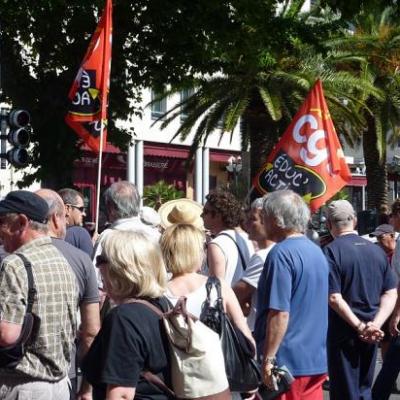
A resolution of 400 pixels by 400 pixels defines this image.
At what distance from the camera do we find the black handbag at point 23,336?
4.50 meters

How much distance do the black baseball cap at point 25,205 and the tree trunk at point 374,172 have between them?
24615 millimetres

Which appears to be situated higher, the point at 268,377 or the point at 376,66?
the point at 376,66

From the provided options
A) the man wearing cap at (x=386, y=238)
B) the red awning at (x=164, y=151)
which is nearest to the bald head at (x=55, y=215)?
Answer: the man wearing cap at (x=386, y=238)

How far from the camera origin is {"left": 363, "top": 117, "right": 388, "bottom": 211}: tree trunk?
29.0m

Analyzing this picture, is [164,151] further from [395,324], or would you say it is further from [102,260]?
[102,260]

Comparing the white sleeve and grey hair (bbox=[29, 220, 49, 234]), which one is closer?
grey hair (bbox=[29, 220, 49, 234])

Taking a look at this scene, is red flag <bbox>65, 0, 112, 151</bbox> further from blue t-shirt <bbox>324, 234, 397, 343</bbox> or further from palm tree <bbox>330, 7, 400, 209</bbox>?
palm tree <bbox>330, 7, 400, 209</bbox>

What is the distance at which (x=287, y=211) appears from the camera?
614 centimetres

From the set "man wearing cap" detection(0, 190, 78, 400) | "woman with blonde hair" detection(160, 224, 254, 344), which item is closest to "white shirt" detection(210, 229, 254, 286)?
"woman with blonde hair" detection(160, 224, 254, 344)

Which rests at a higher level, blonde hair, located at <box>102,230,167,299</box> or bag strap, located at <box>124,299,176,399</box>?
blonde hair, located at <box>102,230,167,299</box>

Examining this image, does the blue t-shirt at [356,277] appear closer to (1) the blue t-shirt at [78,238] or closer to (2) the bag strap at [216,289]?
(1) the blue t-shirt at [78,238]

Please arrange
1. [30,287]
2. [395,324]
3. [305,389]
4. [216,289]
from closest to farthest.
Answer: [30,287]
[216,289]
[305,389]
[395,324]

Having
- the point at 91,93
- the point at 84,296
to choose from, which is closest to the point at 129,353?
the point at 84,296

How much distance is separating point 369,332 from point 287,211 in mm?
1901
